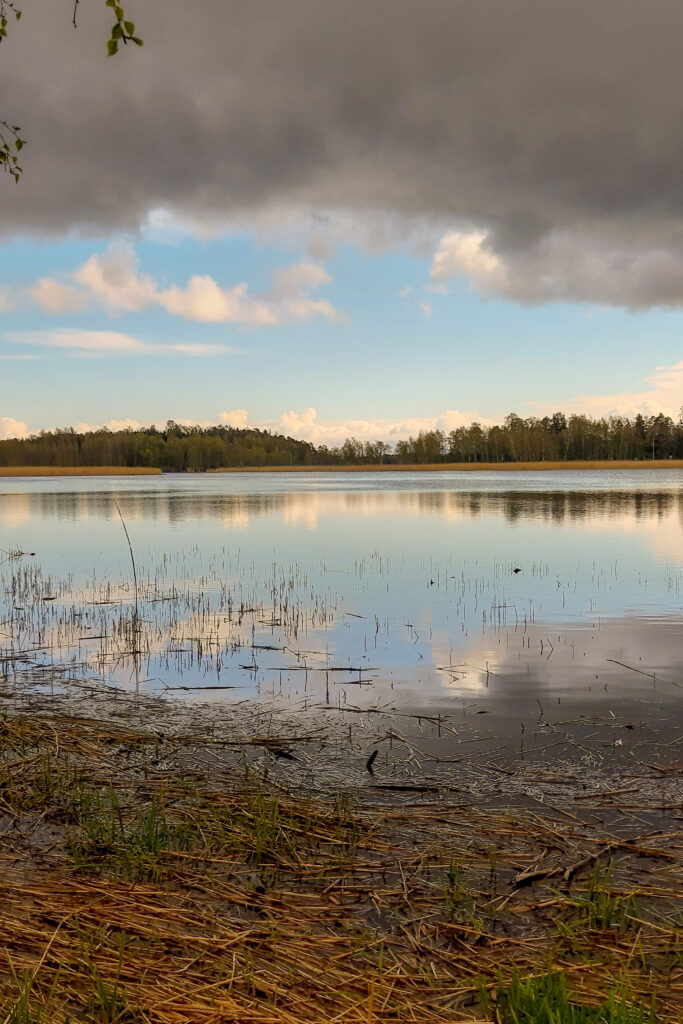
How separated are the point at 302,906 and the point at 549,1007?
77.4 inches

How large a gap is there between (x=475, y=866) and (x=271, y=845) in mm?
1609

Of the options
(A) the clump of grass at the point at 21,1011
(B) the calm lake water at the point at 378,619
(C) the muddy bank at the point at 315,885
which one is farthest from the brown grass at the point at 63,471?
(A) the clump of grass at the point at 21,1011

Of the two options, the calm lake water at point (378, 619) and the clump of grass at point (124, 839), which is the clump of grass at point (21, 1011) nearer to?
the clump of grass at point (124, 839)

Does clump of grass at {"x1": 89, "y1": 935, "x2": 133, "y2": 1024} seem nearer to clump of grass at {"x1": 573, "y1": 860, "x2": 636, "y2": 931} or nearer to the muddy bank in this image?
the muddy bank

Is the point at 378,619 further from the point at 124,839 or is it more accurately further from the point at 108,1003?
the point at 108,1003

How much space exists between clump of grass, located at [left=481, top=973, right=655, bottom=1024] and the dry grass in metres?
0.09

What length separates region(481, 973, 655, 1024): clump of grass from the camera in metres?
3.28

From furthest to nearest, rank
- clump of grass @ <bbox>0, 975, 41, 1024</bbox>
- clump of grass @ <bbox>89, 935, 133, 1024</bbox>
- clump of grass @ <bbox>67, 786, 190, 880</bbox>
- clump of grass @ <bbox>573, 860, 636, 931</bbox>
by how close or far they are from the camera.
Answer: clump of grass @ <bbox>67, 786, 190, 880</bbox> < clump of grass @ <bbox>573, 860, 636, 931</bbox> < clump of grass @ <bbox>89, 935, 133, 1024</bbox> < clump of grass @ <bbox>0, 975, 41, 1024</bbox>

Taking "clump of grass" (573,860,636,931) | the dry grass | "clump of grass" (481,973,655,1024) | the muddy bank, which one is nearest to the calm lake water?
the muddy bank

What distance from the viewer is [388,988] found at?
382cm

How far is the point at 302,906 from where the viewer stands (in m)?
4.86

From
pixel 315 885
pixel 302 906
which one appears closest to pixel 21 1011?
pixel 302 906

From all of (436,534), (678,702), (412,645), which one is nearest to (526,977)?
(678,702)

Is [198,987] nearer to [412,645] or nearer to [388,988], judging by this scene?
[388,988]
